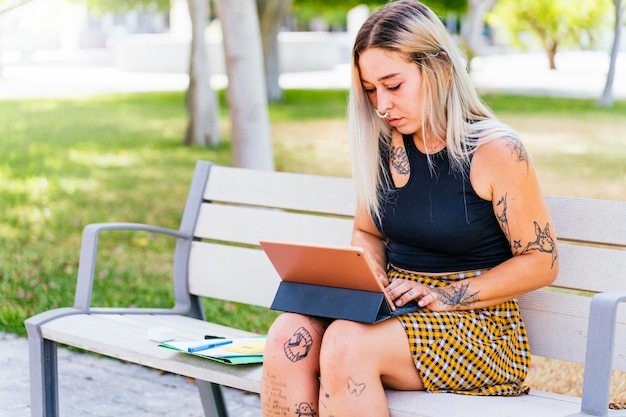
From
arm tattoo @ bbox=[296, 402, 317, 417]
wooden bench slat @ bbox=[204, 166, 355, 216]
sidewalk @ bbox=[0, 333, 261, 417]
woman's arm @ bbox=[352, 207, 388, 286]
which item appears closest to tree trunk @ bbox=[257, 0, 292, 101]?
sidewalk @ bbox=[0, 333, 261, 417]

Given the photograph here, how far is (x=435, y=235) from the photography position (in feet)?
9.64

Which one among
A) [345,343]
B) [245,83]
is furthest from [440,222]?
[245,83]

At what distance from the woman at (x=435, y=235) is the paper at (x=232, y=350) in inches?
9.0

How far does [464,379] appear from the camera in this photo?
277cm

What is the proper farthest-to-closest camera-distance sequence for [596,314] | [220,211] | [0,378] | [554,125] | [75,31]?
[75,31] < [554,125] < [0,378] < [220,211] < [596,314]

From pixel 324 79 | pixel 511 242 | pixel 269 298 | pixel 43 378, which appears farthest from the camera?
pixel 324 79

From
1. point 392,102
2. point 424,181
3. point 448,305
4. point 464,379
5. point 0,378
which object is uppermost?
point 392,102

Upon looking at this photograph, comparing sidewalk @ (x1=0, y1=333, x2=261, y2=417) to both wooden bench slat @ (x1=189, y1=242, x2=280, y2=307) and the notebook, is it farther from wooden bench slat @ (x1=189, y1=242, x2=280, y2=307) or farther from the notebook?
the notebook

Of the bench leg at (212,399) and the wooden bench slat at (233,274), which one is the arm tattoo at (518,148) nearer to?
the wooden bench slat at (233,274)

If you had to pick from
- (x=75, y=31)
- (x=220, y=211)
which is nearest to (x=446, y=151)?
(x=220, y=211)

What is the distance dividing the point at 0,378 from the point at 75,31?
4698 cm

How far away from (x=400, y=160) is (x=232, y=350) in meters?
0.79

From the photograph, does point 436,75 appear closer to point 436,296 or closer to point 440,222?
point 440,222

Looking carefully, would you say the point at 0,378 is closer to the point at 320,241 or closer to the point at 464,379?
the point at 320,241
